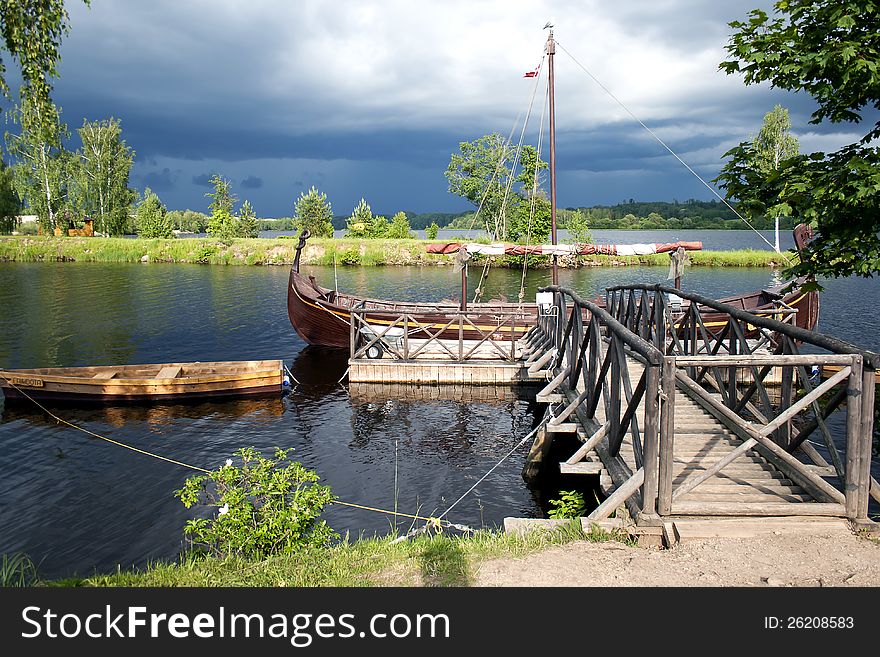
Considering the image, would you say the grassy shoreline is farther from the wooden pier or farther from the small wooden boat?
the small wooden boat

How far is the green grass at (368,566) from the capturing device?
554 cm

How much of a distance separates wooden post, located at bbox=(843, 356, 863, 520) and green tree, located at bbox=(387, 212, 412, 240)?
216ft

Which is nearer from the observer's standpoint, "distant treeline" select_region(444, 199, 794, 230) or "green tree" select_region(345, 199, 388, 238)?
"green tree" select_region(345, 199, 388, 238)

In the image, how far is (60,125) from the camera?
11422 millimetres

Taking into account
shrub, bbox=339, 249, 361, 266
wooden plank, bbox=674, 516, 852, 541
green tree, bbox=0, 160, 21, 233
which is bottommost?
wooden plank, bbox=674, 516, 852, 541

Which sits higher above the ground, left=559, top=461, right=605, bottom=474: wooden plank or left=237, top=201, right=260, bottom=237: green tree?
left=237, top=201, right=260, bottom=237: green tree

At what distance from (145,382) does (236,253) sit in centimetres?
4943

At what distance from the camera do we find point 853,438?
5.88 metres

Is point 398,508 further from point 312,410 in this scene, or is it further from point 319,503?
point 312,410

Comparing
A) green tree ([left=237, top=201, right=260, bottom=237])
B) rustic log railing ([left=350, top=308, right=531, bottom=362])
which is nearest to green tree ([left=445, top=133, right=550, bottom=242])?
green tree ([left=237, top=201, right=260, bottom=237])

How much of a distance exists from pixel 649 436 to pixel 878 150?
5280 mm

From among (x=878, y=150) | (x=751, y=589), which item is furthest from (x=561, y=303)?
(x=751, y=589)

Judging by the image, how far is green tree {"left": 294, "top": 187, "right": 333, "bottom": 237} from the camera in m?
73.9

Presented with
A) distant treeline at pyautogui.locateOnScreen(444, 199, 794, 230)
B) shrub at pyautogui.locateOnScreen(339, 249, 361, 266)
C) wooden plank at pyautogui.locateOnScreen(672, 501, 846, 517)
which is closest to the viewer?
wooden plank at pyautogui.locateOnScreen(672, 501, 846, 517)
